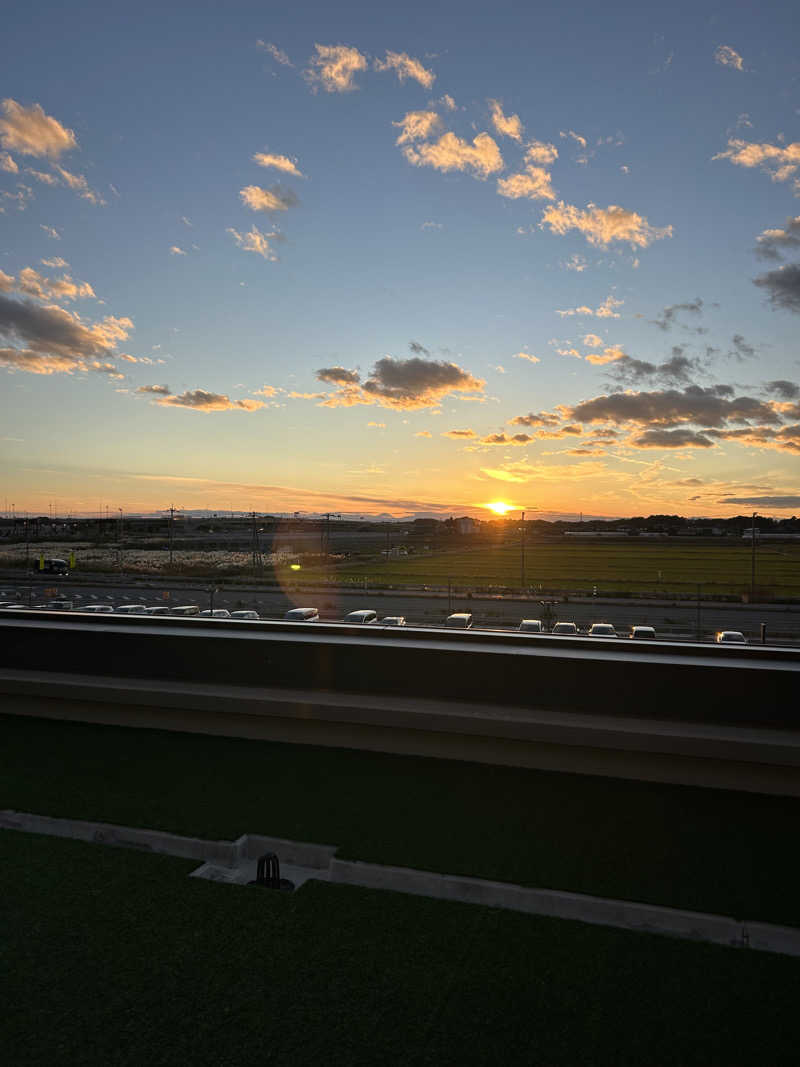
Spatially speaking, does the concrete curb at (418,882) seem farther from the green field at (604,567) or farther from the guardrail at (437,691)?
the green field at (604,567)

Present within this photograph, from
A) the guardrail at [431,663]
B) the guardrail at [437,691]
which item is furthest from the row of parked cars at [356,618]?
the guardrail at [437,691]

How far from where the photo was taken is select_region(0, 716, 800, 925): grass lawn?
237cm

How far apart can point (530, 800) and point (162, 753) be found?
211cm

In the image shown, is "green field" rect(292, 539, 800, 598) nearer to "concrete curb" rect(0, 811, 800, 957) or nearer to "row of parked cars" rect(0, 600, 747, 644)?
"row of parked cars" rect(0, 600, 747, 644)

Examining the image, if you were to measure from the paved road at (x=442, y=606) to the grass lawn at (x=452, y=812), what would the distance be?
7.32m

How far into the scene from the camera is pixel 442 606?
61.8 ft

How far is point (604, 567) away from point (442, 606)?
4832mm

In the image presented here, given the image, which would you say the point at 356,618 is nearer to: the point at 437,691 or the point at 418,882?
the point at 437,691

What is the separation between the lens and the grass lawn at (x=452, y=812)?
7.78 feet

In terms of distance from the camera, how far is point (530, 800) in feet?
9.83

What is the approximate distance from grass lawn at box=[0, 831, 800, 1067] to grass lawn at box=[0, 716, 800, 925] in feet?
1.08

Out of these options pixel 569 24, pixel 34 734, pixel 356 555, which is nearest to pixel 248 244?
pixel 569 24

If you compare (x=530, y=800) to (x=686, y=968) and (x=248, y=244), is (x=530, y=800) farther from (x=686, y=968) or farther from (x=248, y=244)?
(x=248, y=244)

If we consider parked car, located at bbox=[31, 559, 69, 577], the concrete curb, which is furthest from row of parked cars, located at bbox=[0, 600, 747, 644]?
the concrete curb
